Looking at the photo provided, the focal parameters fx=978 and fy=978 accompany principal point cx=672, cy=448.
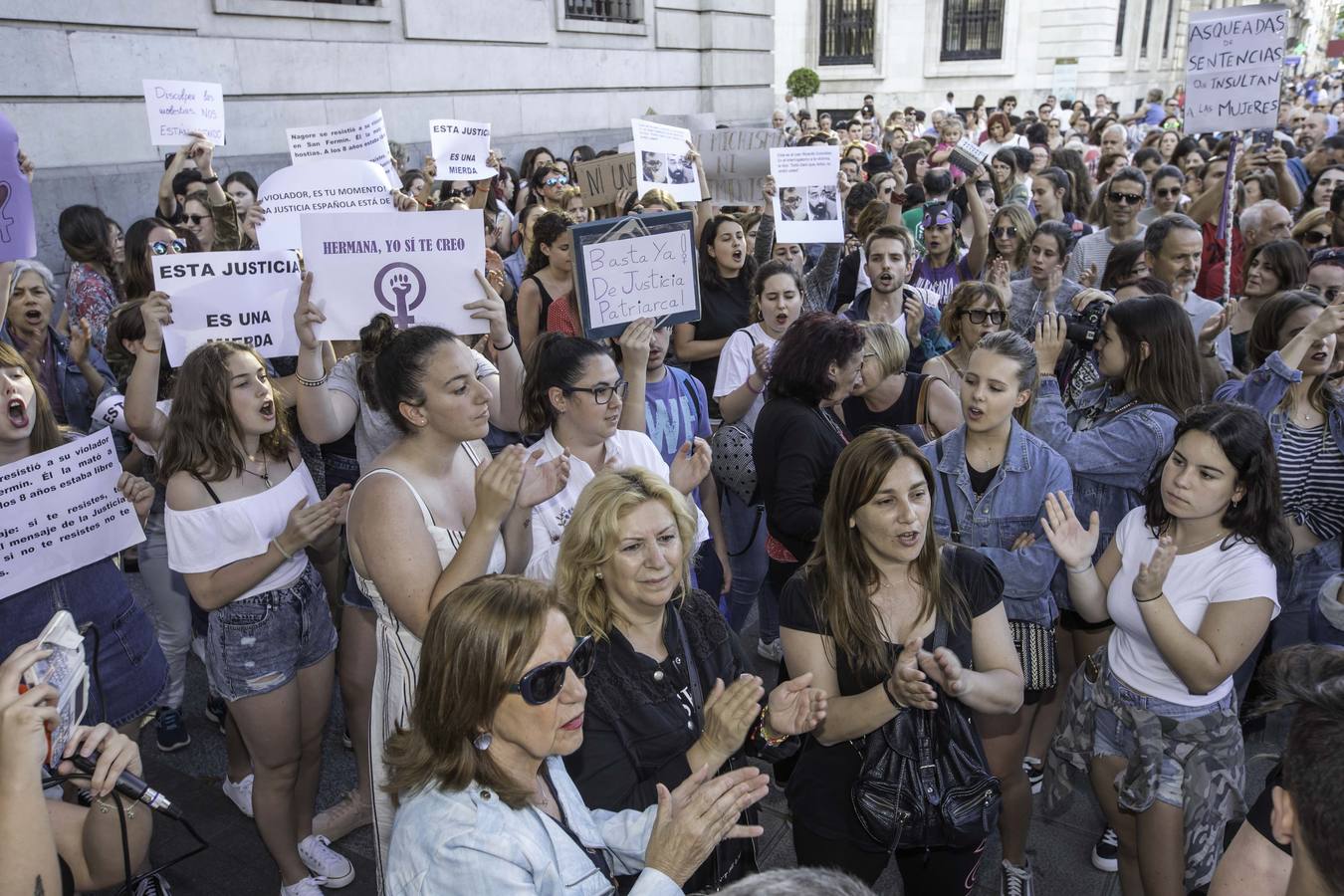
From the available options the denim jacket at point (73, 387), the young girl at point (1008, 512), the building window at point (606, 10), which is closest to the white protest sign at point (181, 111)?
the denim jacket at point (73, 387)

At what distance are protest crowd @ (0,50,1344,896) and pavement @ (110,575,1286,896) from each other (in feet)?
0.26

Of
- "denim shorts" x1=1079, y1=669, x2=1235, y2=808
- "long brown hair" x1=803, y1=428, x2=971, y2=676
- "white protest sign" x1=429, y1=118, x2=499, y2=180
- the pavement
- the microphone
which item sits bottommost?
the pavement

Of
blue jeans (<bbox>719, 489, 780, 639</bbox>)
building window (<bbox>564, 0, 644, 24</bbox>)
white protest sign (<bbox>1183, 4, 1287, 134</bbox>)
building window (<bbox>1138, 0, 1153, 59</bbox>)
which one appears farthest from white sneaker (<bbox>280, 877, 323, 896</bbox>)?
building window (<bbox>1138, 0, 1153, 59</bbox>)

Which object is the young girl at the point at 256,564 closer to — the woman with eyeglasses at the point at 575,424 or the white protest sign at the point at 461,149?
the woman with eyeglasses at the point at 575,424

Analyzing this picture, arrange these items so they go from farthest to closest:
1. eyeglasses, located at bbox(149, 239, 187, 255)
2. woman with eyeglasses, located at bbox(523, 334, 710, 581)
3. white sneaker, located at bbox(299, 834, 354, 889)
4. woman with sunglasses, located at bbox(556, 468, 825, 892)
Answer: eyeglasses, located at bbox(149, 239, 187, 255) < white sneaker, located at bbox(299, 834, 354, 889) < woman with eyeglasses, located at bbox(523, 334, 710, 581) < woman with sunglasses, located at bbox(556, 468, 825, 892)

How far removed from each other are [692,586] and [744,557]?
193cm

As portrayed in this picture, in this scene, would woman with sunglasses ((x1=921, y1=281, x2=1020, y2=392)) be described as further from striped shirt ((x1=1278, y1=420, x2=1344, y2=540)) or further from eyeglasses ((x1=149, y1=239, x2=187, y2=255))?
eyeglasses ((x1=149, y1=239, x2=187, y2=255))

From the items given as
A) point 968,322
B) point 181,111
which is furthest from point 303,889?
point 181,111

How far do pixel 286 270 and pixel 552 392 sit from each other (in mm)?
1863

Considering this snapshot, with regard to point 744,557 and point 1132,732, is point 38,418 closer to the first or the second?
point 744,557

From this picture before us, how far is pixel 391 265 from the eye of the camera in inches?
160

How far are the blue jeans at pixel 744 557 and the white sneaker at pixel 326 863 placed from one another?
2.16m

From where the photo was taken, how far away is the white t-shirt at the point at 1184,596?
2.90 m

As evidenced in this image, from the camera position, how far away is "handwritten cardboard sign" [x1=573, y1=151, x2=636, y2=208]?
8.06 m
